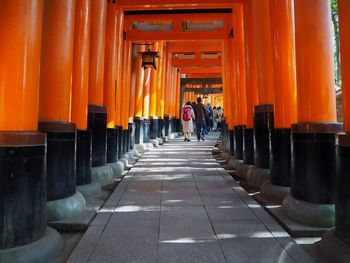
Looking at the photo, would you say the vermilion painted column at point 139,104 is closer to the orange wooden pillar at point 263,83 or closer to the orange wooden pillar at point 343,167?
the orange wooden pillar at point 263,83

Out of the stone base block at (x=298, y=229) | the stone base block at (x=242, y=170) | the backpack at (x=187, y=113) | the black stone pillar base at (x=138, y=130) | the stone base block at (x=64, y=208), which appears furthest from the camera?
the backpack at (x=187, y=113)

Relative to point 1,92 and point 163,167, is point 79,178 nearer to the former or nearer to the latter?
point 1,92

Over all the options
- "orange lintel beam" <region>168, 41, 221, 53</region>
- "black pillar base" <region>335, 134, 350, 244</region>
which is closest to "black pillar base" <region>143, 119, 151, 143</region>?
"orange lintel beam" <region>168, 41, 221, 53</region>

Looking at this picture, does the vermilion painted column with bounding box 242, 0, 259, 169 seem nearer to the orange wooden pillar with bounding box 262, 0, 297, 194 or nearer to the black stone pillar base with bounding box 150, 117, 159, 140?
the orange wooden pillar with bounding box 262, 0, 297, 194

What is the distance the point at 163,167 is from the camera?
7.16 m

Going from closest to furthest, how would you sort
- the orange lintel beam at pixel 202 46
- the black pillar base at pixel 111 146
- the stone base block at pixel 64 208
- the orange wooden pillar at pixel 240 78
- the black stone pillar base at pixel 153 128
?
1. the stone base block at pixel 64 208
2. the black pillar base at pixel 111 146
3. the orange wooden pillar at pixel 240 78
4. the black stone pillar base at pixel 153 128
5. the orange lintel beam at pixel 202 46

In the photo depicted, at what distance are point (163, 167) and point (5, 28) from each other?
4968mm

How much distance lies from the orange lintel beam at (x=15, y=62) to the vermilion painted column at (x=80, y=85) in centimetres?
184

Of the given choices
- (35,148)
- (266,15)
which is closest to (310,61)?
(266,15)

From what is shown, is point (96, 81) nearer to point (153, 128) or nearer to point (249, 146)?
point (249, 146)

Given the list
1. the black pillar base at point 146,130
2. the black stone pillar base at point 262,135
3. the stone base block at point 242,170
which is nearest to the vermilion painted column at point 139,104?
the black pillar base at point 146,130

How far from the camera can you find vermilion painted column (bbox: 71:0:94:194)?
4.48m

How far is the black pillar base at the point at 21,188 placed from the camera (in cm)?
242

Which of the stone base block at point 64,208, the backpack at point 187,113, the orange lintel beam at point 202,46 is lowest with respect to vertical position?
the stone base block at point 64,208
